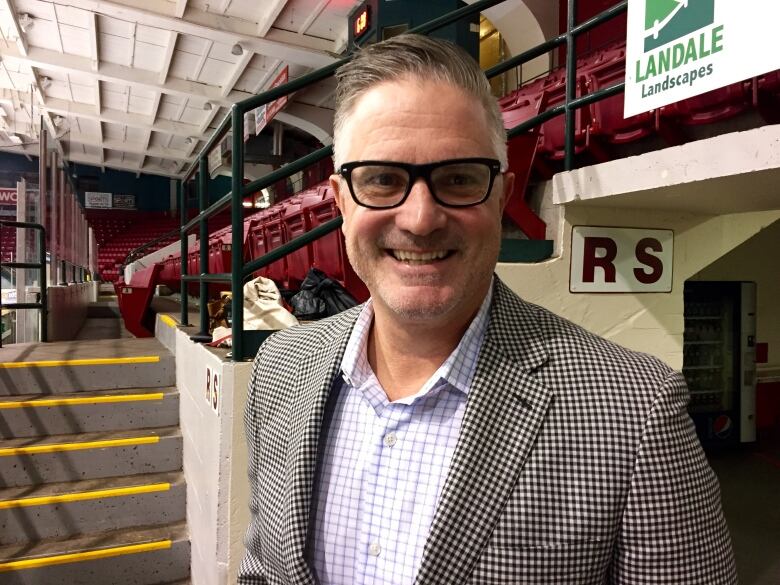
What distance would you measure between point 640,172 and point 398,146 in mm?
1285

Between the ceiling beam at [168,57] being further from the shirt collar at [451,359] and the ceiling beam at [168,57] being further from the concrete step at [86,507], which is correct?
the shirt collar at [451,359]

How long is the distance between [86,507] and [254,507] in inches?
78.4

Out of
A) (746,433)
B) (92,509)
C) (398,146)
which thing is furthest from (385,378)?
(746,433)

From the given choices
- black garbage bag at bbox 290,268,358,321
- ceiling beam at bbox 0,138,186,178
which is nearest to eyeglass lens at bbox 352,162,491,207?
black garbage bag at bbox 290,268,358,321

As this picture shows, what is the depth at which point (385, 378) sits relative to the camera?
971 mm

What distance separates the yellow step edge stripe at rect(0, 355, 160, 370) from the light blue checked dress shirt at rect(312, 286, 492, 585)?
2759mm

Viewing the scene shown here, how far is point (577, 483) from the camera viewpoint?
2.52 feet

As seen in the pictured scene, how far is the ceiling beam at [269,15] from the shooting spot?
8156mm

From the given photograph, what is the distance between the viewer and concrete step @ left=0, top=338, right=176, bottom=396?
124 inches

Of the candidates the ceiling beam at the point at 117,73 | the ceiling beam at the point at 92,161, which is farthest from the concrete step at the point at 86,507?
the ceiling beam at the point at 92,161

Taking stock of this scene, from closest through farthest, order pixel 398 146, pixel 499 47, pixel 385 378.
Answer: pixel 398 146
pixel 385 378
pixel 499 47

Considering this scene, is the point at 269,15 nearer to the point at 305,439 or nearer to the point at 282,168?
the point at 282,168

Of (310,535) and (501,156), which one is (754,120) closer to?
(501,156)

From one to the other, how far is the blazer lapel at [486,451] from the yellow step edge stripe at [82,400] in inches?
108
